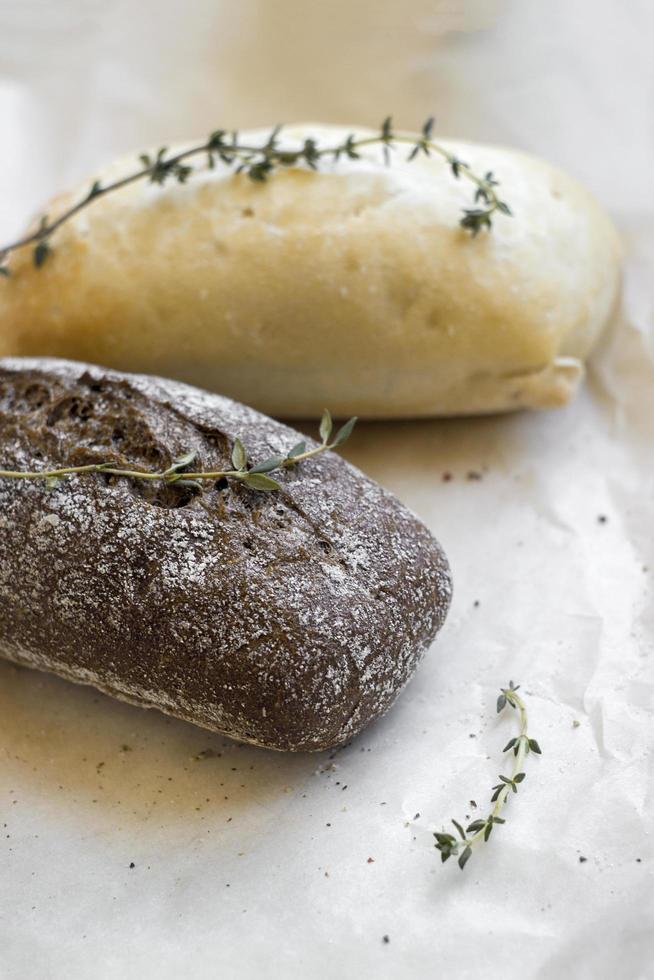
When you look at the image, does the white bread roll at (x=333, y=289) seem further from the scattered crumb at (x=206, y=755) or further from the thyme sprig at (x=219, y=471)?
the scattered crumb at (x=206, y=755)

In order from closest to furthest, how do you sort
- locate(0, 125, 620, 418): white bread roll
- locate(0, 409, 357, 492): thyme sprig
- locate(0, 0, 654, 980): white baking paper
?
locate(0, 0, 654, 980): white baking paper → locate(0, 409, 357, 492): thyme sprig → locate(0, 125, 620, 418): white bread roll

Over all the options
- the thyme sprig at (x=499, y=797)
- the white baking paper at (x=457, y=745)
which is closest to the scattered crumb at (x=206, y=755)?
the white baking paper at (x=457, y=745)

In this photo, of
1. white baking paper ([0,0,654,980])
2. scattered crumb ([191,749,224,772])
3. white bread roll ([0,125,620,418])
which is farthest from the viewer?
white bread roll ([0,125,620,418])

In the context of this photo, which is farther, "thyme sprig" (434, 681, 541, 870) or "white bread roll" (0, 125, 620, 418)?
"white bread roll" (0, 125, 620, 418)

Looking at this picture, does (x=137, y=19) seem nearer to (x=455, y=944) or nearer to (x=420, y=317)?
(x=420, y=317)

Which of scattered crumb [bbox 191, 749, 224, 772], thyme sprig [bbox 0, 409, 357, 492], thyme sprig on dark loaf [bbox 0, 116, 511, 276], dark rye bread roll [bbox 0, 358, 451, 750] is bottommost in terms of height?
scattered crumb [bbox 191, 749, 224, 772]

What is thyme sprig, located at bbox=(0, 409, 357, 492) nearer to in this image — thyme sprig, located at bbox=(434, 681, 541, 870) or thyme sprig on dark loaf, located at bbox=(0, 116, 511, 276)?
thyme sprig, located at bbox=(434, 681, 541, 870)

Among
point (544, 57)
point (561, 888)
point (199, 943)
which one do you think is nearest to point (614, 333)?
point (544, 57)

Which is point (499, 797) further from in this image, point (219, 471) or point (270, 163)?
point (270, 163)

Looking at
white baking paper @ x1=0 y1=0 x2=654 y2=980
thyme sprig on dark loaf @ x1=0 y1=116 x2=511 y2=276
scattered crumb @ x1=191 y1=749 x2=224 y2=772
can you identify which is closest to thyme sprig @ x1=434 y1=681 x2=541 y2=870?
white baking paper @ x1=0 y1=0 x2=654 y2=980
